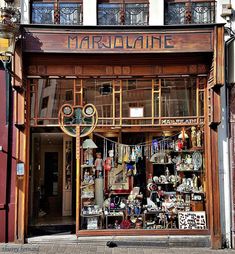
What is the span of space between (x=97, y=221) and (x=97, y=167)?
1292 mm

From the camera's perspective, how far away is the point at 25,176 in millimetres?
10227

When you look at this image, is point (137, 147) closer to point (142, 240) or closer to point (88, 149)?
point (88, 149)

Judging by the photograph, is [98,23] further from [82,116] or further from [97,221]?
[97,221]

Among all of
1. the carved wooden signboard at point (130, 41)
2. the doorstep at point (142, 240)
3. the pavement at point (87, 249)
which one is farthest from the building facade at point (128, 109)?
the pavement at point (87, 249)

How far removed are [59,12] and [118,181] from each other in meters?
4.30

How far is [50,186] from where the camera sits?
14.2m

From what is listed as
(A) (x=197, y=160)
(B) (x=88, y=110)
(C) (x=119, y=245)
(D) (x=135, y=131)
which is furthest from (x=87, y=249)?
(A) (x=197, y=160)

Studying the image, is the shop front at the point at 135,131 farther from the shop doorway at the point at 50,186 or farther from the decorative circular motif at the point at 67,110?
the shop doorway at the point at 50,186

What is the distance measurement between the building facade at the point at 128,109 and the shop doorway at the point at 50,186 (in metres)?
0.55

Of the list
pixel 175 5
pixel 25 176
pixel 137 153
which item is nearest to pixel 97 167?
pixel 137 153

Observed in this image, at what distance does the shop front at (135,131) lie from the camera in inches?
403

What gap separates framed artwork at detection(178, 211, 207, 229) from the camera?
1029cm

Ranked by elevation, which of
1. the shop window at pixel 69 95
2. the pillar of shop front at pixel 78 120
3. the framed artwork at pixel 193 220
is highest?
the shop window at pixel 69 95

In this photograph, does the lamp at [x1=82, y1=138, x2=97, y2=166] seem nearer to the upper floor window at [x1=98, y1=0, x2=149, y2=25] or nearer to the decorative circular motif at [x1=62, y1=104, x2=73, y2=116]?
the decorative circular motif at [x1=62, y1=104, x2=73, y2=116]
